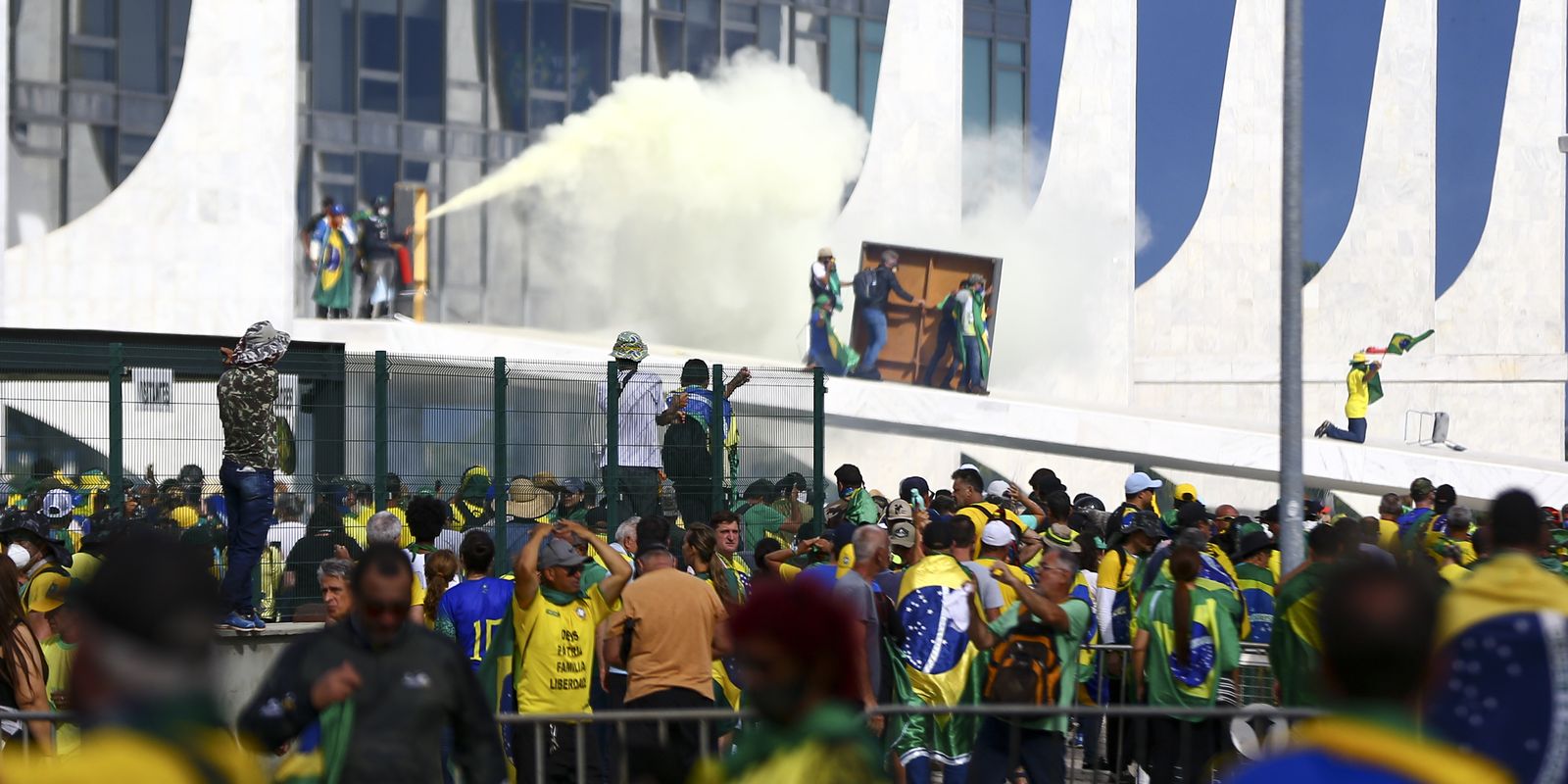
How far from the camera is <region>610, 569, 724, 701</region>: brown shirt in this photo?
809 centimetres

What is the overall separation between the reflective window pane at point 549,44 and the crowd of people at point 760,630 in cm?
2060

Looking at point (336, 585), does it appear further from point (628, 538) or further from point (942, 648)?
point (628, 538)

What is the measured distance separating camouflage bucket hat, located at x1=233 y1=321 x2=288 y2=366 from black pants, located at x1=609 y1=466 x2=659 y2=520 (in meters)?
3.70

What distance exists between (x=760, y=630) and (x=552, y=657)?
4689 millimetres

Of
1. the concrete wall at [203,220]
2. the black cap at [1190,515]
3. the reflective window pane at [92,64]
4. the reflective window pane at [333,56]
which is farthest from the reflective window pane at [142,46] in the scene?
the black cap at [1190,515]

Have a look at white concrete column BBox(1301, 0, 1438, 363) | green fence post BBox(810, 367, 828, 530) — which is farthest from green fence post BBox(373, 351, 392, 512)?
white concrete column BBox(1301, 0, 1438, 363)

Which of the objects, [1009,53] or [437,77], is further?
[1009,53]

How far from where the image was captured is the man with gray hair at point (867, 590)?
27.5 ft

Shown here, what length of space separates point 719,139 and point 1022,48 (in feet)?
21.0

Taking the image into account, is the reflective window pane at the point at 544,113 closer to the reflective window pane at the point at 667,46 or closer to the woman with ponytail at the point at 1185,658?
the reflective window pane at the point at 667,46

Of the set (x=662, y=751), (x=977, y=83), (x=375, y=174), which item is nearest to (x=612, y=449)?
(x=662, y=751)

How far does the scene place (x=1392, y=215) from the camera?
130 feet

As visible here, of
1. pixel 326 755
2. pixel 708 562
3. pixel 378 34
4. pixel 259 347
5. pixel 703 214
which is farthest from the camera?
pixel 703 214

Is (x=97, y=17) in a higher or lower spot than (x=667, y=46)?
lower
